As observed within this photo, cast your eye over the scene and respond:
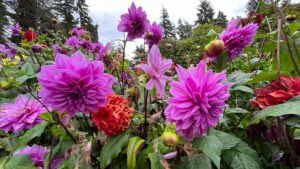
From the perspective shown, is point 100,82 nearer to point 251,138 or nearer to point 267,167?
point 251,138

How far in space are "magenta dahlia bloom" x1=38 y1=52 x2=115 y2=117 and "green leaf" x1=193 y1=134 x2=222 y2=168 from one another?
→ 0.27 m

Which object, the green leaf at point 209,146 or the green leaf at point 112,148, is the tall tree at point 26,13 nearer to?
the green leaf at point 112,148

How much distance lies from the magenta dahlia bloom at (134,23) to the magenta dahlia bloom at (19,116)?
544mm

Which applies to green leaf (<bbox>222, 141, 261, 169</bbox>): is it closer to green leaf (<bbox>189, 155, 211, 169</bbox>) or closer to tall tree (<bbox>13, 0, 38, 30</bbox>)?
green leaf (<bbox>189, 155, 211, 169</bbox>)

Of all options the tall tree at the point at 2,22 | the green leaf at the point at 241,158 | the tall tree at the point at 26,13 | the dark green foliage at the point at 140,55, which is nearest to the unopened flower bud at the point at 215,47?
the green leaf at the point at 241,158

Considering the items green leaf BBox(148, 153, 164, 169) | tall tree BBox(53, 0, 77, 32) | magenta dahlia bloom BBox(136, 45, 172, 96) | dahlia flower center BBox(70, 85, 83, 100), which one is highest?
tall tree BBox(53, 0, 77, 32)

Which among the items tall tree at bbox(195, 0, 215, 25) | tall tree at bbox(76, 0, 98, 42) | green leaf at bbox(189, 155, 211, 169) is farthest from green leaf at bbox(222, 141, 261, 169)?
tall tree at bbox(195, 0, 215, 25)

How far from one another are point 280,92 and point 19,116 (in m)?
0.91

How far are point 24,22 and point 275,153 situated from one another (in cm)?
1550

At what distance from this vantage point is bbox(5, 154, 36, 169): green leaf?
0.48 m

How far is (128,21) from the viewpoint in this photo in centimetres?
81

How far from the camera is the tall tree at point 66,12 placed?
13.3 meters

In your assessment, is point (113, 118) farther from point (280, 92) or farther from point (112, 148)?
point (280, 92)

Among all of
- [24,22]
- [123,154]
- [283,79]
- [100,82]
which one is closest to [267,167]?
[283,79]
